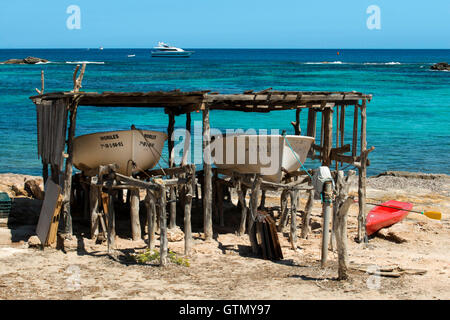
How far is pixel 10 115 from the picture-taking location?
4206cm

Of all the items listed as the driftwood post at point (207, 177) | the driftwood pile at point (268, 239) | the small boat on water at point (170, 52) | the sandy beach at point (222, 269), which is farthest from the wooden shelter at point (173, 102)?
the small boat on water at point (170, 52)

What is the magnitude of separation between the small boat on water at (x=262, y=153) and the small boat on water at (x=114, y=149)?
5.77 ft

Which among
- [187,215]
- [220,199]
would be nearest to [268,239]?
[187,215]

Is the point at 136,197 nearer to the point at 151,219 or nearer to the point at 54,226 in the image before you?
the point at 151,219

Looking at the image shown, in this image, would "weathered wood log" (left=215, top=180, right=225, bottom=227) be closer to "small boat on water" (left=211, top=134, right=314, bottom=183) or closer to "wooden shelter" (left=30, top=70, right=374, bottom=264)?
"small boat on water" (left=211, top=134, right=314, bottom=183)

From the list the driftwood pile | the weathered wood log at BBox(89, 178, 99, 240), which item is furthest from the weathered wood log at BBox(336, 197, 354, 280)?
the weathered wood log at BBox(89, 178, 99, 240)

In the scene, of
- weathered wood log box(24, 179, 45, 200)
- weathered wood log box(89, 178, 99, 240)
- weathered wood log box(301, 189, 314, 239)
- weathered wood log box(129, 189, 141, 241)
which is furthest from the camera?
weathered wood log box(24, 179, 45, 200)

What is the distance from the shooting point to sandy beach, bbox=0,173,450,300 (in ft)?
32.2

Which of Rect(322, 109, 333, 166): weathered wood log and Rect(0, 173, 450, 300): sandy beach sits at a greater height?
Rect(322, 109, 333, 166): weathered wood log

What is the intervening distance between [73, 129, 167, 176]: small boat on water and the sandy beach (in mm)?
1512

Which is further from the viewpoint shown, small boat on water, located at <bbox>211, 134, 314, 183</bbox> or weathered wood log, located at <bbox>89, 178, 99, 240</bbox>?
small boat on water, located at <bbox>211, 134, 314, 183</bbox>

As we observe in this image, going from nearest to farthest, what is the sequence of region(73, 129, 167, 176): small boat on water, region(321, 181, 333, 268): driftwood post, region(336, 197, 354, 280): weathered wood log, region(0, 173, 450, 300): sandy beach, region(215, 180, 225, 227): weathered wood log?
region(0, 173, 450, 300): sandy beach → region(336, 197, 354, 280): weathered wood log → region(321, 181, 333, 268): driftwood post → region(73, 129, 167, 176): small boat on water → region(215, 180, 225, 227): weathered wood log
